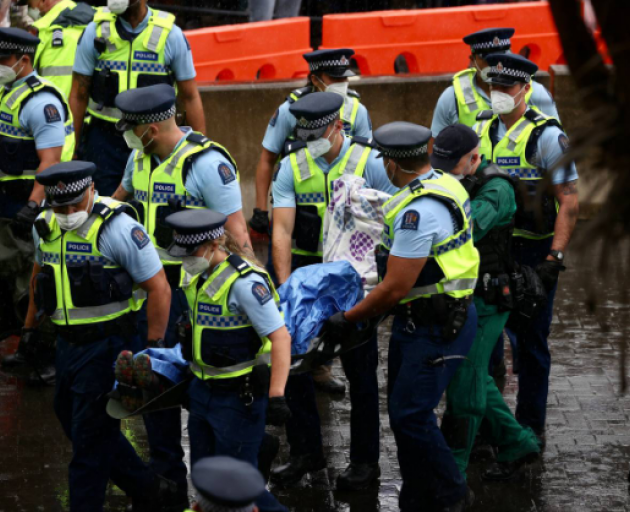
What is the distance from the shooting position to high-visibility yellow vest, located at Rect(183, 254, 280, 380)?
17.4 ft

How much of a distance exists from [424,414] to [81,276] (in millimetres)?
1977

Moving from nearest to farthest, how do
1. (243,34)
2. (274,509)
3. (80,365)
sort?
1. (274,509)
2. (80,365)
3. (243,34)

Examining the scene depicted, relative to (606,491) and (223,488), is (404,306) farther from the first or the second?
(223,488)

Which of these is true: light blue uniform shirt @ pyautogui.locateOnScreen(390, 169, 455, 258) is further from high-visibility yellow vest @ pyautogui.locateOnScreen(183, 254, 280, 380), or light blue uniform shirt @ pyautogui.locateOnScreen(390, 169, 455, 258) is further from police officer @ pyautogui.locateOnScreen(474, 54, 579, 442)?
police officer @ pyautogui.locateOnScreen(474, 54, 579, 442)

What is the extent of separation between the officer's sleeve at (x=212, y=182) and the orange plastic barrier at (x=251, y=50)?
224 inches

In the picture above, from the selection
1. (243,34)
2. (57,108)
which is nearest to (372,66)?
(243,34)

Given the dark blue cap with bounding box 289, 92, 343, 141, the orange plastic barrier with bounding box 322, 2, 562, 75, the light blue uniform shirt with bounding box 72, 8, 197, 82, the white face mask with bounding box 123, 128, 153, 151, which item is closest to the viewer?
the white face mask with bounding box 123, 128, 153, 151

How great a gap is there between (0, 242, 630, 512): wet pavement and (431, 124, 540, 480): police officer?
0.32m

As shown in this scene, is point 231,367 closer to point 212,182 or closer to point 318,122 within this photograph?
point 212,182

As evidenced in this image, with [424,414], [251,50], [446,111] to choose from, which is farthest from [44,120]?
[251,50]

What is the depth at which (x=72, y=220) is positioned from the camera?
5.71 meters

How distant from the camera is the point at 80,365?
5.81 meters

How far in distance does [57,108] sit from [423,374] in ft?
12.0

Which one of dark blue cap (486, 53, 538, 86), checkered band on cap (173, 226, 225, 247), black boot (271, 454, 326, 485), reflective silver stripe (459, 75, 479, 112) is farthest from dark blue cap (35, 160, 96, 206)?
reflective silver stripe (459, 75, 479, 112)
